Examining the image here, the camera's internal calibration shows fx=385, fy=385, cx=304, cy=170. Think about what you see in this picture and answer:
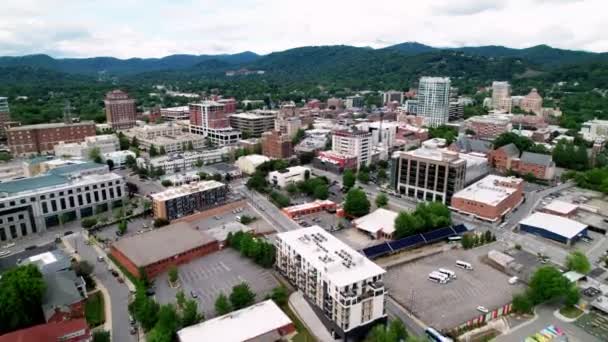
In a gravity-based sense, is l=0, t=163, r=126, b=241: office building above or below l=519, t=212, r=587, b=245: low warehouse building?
above

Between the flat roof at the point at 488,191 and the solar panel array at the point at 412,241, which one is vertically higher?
the flat roof at the point at 488,191

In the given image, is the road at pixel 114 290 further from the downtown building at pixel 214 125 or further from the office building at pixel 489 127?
the office building at pixel 489 127

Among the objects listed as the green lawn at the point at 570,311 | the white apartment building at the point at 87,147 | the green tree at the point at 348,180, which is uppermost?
the white apartment building at the point at 87,147

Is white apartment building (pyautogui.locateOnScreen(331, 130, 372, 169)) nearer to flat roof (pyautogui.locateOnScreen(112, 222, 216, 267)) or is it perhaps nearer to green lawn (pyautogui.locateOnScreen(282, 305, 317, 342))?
flat roof (pyautogui.locateOnScreen(112, 222, 216, 267))

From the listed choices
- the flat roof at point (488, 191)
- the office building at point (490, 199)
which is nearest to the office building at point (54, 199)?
the office building at point (490, 199)

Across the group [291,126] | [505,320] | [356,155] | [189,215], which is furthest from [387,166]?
[505,320]

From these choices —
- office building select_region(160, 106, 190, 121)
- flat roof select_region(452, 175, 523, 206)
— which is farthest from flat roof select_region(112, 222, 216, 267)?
office building select_region(160, 106, 190, 121)

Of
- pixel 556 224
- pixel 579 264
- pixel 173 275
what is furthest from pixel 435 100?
pixel 173 275

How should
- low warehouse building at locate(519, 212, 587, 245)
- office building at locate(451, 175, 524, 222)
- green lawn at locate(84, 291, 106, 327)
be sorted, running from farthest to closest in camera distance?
office building at locate(451, 175, 524, 222), low warehouse building at locate(519, 212, 587, 245), green lawn at locate(84, 291, 106, 327)

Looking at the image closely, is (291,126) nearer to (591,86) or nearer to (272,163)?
(272,163)
